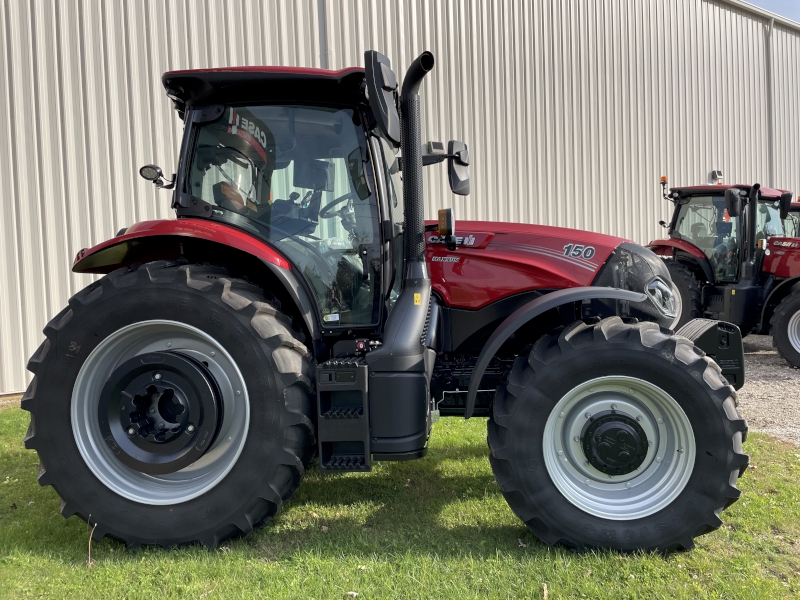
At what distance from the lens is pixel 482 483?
3580 millimetres

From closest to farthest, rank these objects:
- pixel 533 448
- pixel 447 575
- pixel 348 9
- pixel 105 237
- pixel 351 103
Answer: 1. pixel 447 575
2. pixel 533 448
3. pixel 351 103
4. pixel 105 237
5. pixel 348 9

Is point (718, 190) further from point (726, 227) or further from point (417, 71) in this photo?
point (417, 71)

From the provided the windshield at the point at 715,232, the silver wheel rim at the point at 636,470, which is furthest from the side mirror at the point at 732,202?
the silver wheel rim at the point at 636,470

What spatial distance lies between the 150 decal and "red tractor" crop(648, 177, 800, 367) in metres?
5.05

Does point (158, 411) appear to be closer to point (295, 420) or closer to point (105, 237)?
point (295, 420)

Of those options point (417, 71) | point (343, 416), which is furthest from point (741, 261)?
point (343, 416)

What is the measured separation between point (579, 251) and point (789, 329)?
→ 583 centimetres

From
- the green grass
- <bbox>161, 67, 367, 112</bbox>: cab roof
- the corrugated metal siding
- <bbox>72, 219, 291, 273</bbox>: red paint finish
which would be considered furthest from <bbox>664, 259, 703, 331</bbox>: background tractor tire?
<bbox>72, 219, 291, 273</bbox>: red paint finish

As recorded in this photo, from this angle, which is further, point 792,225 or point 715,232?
point 792,225

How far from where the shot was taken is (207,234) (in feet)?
8.96

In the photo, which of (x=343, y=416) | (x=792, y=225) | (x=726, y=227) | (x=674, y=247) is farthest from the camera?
(x=792, y=225)

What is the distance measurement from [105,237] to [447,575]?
5.64m

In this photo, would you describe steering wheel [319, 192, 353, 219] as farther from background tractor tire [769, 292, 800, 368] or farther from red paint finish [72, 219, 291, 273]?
background tractor tire [769, 292, 800, 368]

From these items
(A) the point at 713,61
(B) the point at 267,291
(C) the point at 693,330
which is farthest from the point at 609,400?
(A) the point at 713,61
